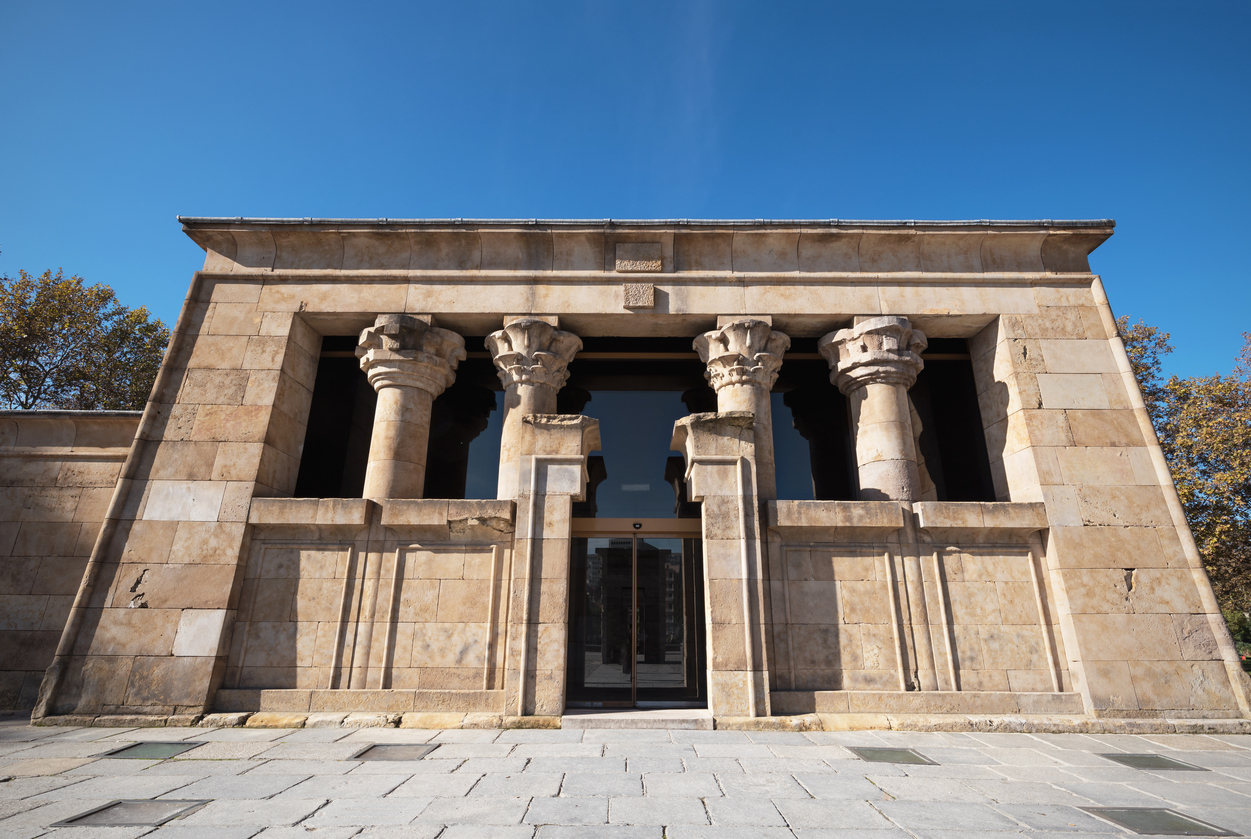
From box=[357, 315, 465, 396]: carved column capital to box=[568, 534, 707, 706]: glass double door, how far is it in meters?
4.05

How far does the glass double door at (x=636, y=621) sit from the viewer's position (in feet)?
31.7

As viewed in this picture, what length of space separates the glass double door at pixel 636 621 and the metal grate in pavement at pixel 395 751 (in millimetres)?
3224

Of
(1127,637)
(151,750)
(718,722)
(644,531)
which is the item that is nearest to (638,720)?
(718,722)

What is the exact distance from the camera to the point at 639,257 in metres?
11.3

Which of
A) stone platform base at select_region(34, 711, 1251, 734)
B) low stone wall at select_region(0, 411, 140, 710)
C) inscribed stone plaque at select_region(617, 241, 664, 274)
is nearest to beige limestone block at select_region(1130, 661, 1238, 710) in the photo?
stone platform base at select_region(34, 711, 1251, 734)

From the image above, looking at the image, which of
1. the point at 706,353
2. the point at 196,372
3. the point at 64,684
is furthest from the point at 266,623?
the point at 706,353

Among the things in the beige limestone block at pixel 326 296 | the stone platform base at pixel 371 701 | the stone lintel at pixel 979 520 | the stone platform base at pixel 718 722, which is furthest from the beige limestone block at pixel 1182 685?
the beige limestone block at pixel 326 296

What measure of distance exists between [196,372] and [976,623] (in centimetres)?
1363

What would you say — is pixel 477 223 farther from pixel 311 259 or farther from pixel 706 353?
pixel 706 353

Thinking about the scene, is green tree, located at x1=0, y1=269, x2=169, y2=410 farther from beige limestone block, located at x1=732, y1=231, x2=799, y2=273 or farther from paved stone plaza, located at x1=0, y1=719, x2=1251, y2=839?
beige limestone block, located at x1=732, y1=231, x2=799, y2=273

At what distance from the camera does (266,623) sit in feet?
30.3

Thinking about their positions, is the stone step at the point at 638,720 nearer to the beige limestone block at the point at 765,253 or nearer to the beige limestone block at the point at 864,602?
the beige limestone block at the point at 864,602

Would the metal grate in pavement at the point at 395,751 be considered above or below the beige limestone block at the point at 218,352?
below

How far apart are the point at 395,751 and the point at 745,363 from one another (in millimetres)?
7774
